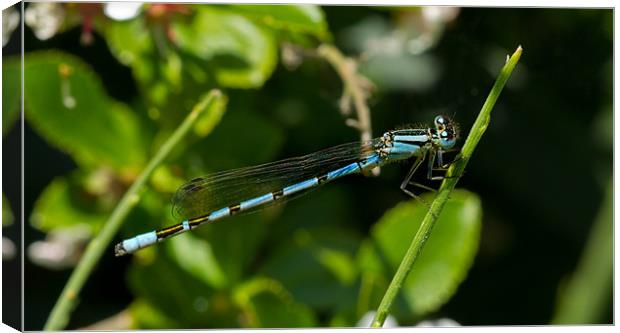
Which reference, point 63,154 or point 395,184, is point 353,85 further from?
point 63,154

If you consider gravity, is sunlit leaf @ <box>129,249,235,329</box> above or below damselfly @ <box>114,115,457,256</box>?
below

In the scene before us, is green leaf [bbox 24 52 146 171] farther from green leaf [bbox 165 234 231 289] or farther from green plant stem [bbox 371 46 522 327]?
green plant stem [bbox 371 46 522 327]

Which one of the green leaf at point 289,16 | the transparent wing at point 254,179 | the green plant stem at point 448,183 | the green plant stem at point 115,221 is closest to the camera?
the green plant stem at point 448,183

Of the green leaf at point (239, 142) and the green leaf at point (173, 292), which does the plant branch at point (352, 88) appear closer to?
the green leaf at point (239, 142)

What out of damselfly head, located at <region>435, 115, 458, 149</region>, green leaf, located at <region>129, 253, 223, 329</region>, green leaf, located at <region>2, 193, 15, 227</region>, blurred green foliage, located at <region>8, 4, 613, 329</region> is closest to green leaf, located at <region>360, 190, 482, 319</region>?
blurred green foliage, located at <region>8, 4, 613, 329</region>

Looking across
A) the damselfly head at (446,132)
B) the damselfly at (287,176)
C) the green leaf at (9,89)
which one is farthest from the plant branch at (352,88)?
the green leaf at (9,89)

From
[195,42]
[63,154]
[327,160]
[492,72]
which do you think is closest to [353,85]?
[327,160]

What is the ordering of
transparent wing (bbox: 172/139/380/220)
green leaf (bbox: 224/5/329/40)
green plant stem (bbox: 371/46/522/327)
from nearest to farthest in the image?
green plant stem (bbox: 371/46/522/327) → green leaf (bbox: 224/5/329/40) → transparent wing (bbox: 172/139/380/220)
